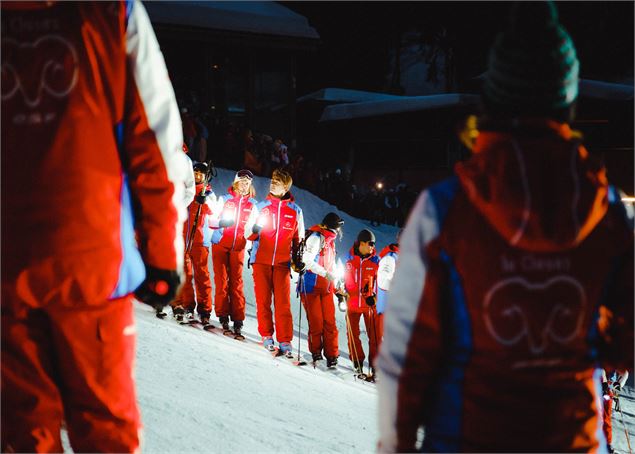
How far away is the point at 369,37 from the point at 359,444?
96.4 ft

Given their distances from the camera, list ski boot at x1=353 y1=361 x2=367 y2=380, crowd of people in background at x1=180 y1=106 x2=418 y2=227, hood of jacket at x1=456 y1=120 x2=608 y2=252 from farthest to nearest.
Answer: crowd of people in background at x1=180 y1=106 x2=418 y2=227 → ski boot at x1=353 y1=361 x2=367 y2=380 → hood of jacket at x1=456 y1=120 x2=608 y2=252

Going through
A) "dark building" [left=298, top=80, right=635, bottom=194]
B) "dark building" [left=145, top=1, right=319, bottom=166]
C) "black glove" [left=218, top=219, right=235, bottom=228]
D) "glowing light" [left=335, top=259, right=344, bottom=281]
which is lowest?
"dark building" [left=298, top=80, right=635, bottom=194]

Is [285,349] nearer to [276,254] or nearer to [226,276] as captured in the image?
[276,254]

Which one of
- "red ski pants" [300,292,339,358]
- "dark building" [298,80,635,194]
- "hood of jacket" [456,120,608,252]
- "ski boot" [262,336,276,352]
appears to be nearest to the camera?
"hood of jacket" [456,120,608,252]

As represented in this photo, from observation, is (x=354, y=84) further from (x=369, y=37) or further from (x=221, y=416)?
(x=221, y=416)

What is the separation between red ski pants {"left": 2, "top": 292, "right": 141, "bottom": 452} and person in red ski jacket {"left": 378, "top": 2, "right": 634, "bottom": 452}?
80 cm

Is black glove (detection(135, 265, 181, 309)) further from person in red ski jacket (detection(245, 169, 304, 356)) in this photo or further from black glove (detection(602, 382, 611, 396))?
person in red ski jacket (detection(245, 169, 304, 356))

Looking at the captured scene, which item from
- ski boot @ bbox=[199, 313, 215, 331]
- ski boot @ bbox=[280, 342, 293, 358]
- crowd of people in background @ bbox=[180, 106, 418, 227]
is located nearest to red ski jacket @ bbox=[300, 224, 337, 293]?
ski boot @ bbox=[280, 342, 293, 358]

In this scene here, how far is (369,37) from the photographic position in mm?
31500

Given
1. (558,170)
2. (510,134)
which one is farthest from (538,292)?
(510,134)

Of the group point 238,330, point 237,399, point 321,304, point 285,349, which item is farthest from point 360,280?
point 237,399

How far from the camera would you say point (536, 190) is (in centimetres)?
155

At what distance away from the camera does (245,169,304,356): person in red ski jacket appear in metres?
7.83

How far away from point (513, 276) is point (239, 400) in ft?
11.4
